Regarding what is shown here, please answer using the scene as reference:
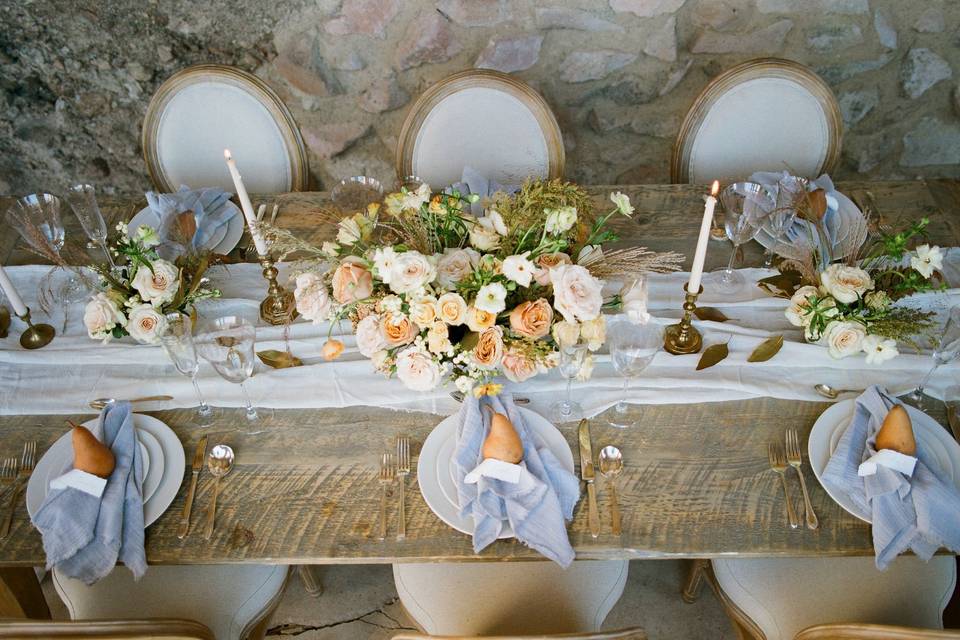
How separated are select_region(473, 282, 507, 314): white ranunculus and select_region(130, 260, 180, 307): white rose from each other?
0.68 metres

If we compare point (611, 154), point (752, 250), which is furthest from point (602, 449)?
point (611, 154)

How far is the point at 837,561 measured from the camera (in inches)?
55.9

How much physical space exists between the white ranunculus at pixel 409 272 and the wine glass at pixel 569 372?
0.92ft

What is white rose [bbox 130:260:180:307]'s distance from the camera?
137cm

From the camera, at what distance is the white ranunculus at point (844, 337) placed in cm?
133

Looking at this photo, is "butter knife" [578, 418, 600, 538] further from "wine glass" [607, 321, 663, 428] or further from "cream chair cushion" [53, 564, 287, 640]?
"cream chair cushion" [53, 564, 287, 640]

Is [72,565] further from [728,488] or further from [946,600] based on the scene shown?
[946,600]

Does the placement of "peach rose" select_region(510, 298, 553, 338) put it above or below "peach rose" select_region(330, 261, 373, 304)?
below

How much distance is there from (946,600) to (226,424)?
1.46 m

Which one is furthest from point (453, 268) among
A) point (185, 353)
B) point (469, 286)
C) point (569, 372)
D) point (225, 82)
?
point (225, 82)

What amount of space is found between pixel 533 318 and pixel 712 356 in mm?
472

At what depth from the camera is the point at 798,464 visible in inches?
49.1

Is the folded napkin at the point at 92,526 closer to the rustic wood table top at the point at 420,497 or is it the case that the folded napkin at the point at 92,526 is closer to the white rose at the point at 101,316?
the rustic wood table top at the point at 420,497

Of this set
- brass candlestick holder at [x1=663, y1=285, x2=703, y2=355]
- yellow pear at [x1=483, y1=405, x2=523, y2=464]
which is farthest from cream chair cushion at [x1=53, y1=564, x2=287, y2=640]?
brass candlestick holder at [x1=663, y1=285, x2=703, y2=355]
